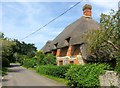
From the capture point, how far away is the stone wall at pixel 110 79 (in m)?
15.4

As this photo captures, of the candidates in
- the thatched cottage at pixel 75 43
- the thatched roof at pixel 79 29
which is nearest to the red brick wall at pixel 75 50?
the thatched cottage at pixel 75 43

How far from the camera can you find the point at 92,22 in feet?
134

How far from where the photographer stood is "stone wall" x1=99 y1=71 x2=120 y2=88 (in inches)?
607

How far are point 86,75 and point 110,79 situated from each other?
272 centimetres

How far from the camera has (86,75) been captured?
60.6 feet

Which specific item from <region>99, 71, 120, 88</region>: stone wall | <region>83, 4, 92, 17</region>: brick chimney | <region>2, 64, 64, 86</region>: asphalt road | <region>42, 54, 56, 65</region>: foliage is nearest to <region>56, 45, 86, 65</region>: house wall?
<region>42, 54, 56, 65</region>: foliage

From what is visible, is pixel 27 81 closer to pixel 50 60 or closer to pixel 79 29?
pixel 79 29

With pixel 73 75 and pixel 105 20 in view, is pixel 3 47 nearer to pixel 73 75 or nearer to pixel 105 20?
pixel 105 20

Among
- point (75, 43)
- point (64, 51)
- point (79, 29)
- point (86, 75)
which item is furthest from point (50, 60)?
point (86, 75)

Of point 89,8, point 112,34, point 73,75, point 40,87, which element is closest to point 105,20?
point 112,34

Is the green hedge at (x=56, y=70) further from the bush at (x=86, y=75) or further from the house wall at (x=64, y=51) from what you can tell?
the bush at (x=86, y=75)

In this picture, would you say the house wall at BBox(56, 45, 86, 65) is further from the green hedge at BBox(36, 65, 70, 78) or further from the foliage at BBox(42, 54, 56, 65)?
the green hedge at BBox(36, 65, 70, 78)

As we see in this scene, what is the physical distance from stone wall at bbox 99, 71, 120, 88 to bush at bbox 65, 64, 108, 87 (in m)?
0.48

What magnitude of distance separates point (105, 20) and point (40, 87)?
9995 mm
